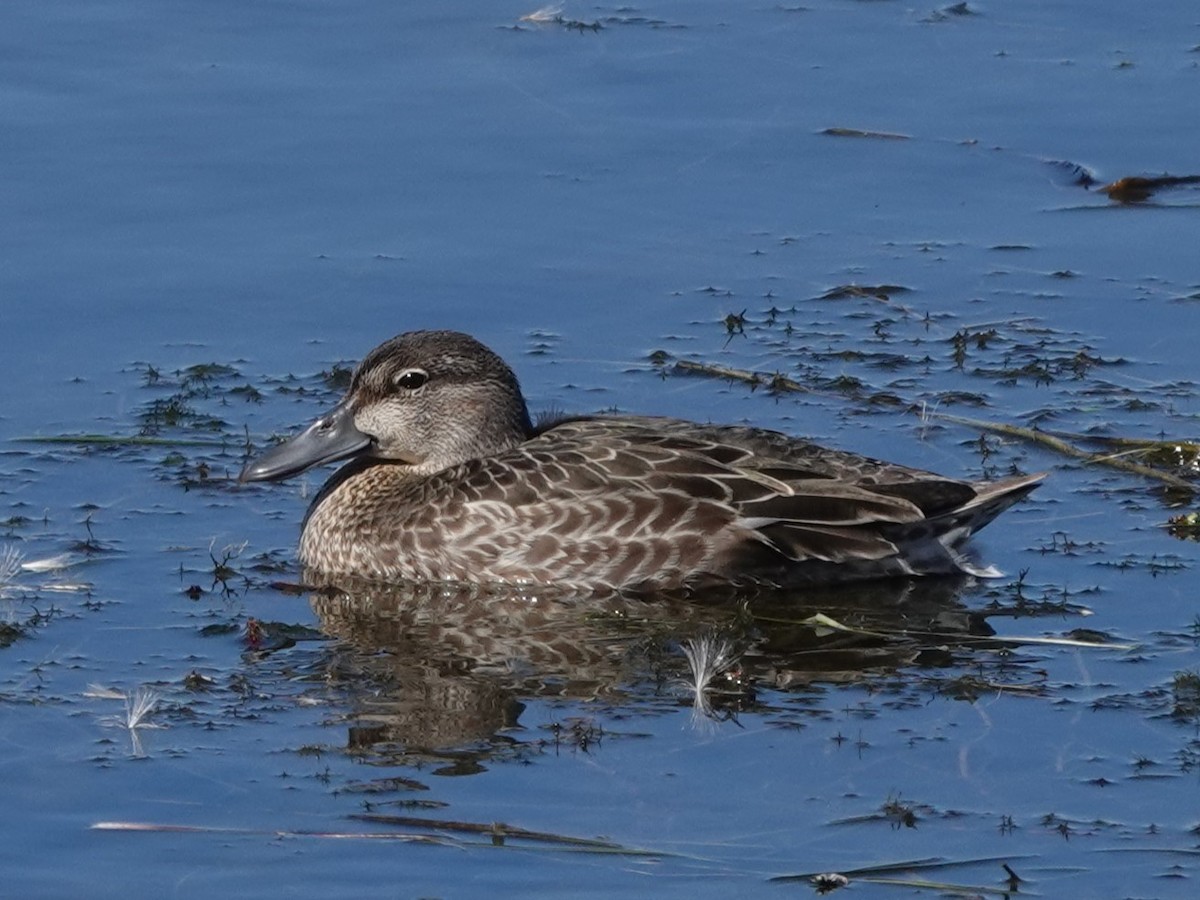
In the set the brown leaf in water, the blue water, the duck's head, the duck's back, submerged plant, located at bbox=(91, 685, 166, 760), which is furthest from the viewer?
the brown leaf in water

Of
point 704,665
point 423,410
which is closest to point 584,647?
point 704,665

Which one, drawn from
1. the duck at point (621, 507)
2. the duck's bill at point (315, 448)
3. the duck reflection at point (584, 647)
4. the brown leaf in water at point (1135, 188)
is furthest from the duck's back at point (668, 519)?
the brown leaf in water at point (1135, 188)

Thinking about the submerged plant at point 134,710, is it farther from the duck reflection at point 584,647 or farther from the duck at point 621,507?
the duck at point 621,507

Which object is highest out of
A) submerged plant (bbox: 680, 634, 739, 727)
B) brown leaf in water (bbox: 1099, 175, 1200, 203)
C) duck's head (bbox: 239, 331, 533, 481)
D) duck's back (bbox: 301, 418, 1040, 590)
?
brown leaf in water (bbox: 1099, 175, 1200, 203)

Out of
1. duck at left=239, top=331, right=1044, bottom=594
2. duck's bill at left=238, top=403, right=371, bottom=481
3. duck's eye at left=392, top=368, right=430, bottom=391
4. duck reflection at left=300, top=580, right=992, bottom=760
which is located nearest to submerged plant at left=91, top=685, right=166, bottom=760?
duck reflection at left=300, top=580, right=992, bottom=760

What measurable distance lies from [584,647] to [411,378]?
1.84m

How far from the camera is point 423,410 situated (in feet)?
38.2

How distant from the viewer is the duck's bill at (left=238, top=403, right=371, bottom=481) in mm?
11703

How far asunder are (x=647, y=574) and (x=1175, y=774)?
2.79m

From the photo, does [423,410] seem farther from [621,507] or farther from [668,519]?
[668,519]

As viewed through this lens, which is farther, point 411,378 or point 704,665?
point 411,378

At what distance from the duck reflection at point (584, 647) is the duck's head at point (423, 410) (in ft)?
2.53

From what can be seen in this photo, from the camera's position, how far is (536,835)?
838 cm

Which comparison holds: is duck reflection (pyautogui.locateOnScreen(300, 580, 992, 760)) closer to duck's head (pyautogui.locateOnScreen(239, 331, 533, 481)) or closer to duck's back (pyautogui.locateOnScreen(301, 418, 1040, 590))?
duck's back (pyautogui.locateOnScreen(301, 418, 1040, 590))
